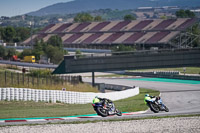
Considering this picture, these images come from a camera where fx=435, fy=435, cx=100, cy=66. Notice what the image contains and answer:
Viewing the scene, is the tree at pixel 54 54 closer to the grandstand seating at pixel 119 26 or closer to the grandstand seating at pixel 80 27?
the grandstand seating at pixel 119 26

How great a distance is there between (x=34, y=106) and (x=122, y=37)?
3650 inches

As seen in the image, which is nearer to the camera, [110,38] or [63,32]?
[110,38]

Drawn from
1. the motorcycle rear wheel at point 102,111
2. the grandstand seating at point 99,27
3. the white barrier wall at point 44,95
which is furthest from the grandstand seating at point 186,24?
the motorcycle rear wheel at point 102,111

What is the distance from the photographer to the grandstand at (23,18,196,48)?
11256 centimetres

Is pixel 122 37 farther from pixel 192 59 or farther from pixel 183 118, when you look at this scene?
pixel 183 118

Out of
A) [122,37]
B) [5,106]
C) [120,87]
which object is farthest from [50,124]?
[122,37]

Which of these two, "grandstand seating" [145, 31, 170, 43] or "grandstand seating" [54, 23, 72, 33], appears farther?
"grandstand seating" [54, 23, 72, 33]

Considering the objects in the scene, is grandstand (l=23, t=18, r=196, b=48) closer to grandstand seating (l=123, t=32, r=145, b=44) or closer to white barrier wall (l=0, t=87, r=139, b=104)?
grandstand seating (l=123, t=32, r=145, b=44)

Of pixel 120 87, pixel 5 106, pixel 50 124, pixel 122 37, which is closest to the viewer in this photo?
pixel 50 124

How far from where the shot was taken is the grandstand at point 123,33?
369 feet

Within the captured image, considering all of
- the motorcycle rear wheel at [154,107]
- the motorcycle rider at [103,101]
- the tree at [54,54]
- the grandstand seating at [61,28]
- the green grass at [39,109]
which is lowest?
the tree at [54,54]

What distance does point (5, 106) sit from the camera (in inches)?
1225

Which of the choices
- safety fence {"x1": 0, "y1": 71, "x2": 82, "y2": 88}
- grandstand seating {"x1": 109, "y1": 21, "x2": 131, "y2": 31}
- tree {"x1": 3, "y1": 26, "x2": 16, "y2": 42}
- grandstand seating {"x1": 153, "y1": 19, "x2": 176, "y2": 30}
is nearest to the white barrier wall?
safety fence {"x1": 0, "y1": 71, "x2": 82, "y2": 88}

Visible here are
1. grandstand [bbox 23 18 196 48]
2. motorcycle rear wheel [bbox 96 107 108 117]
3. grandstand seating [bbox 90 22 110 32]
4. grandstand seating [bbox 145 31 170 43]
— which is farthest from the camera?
grandstand seating [bbox 90 22 110 32]
